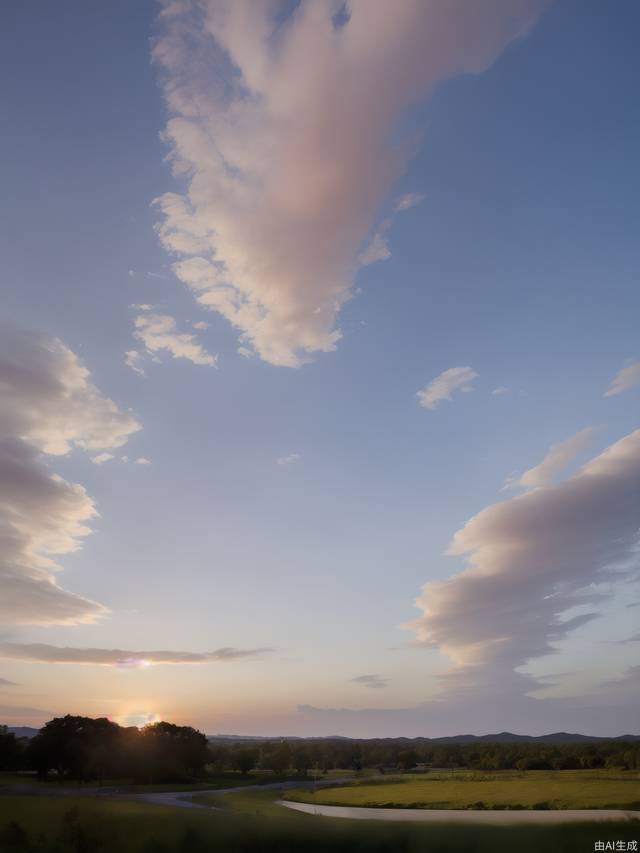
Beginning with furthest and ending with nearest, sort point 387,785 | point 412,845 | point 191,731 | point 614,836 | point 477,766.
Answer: point 477,766 → point 191,731 → point 387,785 → point 614,836 → point 412,845

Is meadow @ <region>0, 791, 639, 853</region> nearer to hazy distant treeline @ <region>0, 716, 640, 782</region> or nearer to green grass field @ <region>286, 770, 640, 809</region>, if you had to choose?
green grass field @ <region>286, 770, 640, 809</region>

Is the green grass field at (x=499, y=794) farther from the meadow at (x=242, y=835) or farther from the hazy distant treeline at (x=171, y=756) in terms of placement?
the meadow at (x=242, y=835)

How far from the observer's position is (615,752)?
144625 mm

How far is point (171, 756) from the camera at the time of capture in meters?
134

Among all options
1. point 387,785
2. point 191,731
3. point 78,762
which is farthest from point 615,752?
point 78,762

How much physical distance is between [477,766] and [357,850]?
500 ft

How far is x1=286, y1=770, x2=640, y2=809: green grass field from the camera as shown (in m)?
78.7

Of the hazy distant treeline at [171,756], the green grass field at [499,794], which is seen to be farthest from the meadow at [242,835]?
the hazy distant treeline at [171,756]

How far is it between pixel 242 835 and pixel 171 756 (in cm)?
10549

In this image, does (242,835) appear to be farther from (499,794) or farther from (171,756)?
(171,756)

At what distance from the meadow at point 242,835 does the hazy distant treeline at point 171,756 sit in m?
78.9

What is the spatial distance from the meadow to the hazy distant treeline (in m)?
78.9

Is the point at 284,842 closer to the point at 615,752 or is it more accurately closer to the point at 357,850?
the point at 357,850

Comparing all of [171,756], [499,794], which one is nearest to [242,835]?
[499,794]
